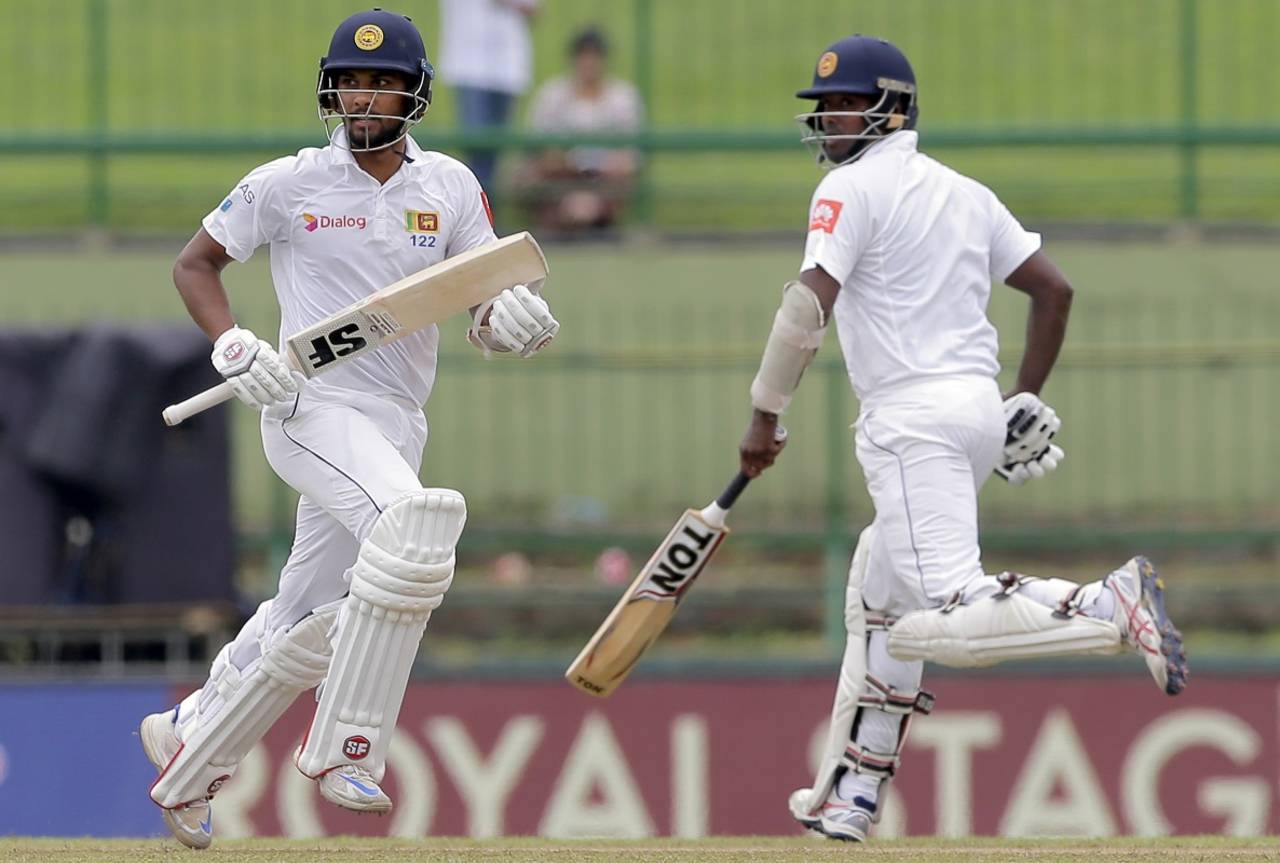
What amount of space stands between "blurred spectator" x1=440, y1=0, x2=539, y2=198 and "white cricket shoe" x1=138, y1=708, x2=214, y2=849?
5299 mm

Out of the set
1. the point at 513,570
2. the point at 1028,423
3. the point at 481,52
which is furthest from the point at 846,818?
the point at 481,52

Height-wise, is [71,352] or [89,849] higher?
[71,352]

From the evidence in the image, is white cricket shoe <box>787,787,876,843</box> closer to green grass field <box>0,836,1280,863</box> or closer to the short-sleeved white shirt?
green grass field <box>0,836,1280,863</box>

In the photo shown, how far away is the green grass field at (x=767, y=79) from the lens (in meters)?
10.8

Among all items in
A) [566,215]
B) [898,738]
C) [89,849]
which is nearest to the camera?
[89,849]

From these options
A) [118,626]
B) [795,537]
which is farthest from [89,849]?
[795,537]

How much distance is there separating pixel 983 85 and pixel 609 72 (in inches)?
72.5

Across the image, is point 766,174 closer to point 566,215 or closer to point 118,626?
point 566,215

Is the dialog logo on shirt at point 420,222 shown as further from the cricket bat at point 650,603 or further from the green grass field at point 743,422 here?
the green grass field at point 743,422

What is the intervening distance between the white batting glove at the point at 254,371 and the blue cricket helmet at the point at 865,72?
1.61 meters

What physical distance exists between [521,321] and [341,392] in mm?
521

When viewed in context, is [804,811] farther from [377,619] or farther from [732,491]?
[377,619]

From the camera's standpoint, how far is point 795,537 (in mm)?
9227

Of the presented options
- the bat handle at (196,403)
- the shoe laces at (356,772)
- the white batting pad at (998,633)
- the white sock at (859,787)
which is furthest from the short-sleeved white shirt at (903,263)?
the shoe laces at (356,772)
